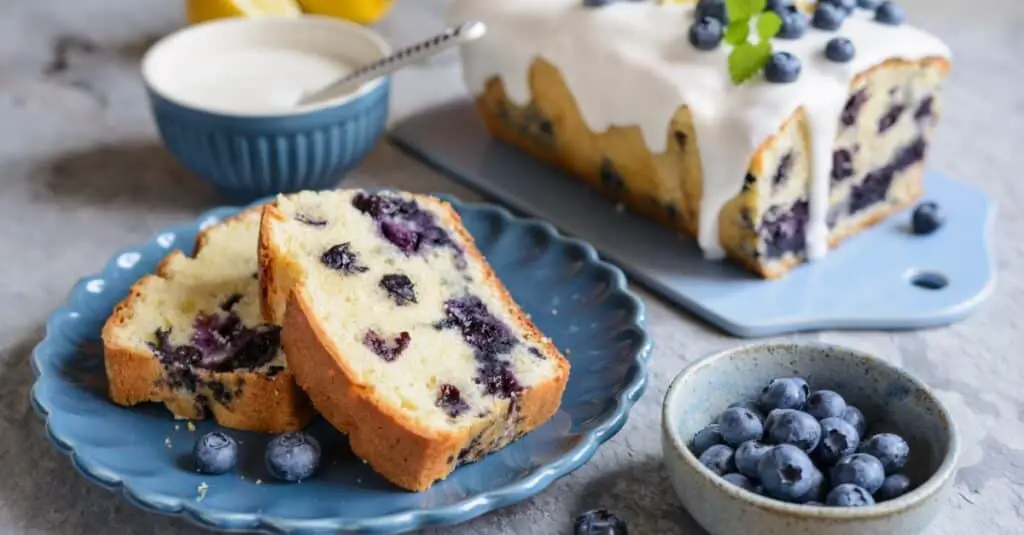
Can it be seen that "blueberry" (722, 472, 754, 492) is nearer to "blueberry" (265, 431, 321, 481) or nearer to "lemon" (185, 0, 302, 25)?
"blueberry" (265, 431, 321, 481)

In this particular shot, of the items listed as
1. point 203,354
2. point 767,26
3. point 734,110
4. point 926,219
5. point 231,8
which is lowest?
point 926,219

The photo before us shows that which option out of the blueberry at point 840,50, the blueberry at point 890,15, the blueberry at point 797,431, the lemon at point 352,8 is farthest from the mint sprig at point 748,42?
the lemon at point 352,8

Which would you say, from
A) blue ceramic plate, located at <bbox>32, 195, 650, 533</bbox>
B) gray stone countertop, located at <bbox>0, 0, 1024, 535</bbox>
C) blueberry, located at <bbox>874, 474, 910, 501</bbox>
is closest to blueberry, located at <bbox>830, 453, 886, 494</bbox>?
blueberry, located at <bbox>874, 474, 910, 501</bbox>

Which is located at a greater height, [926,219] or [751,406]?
[751,406]

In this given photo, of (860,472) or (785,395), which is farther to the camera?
(785,395)

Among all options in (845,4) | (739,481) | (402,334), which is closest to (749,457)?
(739,481)

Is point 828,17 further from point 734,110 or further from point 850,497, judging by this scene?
point 850,497

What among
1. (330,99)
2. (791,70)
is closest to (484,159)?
(330,99)
